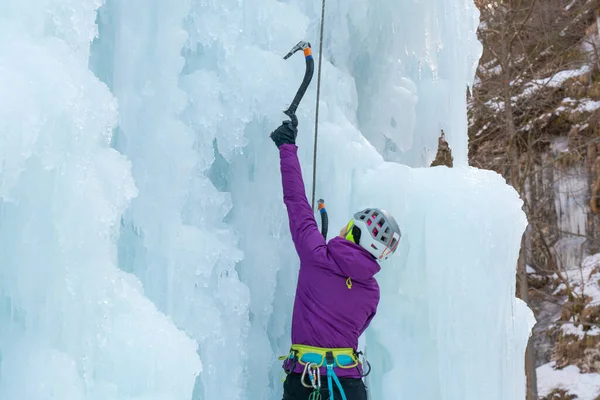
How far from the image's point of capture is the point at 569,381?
10.0 meters

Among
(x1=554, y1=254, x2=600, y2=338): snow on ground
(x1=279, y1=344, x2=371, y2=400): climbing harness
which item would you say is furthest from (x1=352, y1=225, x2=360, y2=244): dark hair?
(x1=554, y1=254, x2=600, y2=338): snow on ground

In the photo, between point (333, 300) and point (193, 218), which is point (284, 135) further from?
point (333, 300)

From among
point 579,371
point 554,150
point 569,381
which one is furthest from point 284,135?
point 554,150

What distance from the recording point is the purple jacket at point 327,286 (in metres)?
2.64

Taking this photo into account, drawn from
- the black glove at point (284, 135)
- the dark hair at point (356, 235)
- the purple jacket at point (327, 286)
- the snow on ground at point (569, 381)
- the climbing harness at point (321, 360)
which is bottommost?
the snow on ground at point (569, 381)

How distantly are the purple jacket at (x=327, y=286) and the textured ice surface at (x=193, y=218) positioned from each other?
1.51ft

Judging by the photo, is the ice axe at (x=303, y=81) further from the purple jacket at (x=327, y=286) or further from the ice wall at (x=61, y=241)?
the ice wall at (x=61, y=241)

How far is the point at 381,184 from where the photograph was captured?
3592 mm

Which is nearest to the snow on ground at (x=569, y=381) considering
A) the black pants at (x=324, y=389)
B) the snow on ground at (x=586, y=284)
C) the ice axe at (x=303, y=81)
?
the snow on ground at (x=586, y=284)

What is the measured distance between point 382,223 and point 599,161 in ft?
35.8

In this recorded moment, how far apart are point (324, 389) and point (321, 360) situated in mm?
123

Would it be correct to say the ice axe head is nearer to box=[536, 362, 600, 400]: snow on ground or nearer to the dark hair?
the dark hair

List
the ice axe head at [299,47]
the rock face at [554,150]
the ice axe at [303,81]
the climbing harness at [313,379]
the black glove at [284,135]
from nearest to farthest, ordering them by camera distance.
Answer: the climbing harness at [313,379] < the black glove at [284,135] < the ice axe at [303,81] < the ice axe head at [299,47] < the rock face at [554,150]

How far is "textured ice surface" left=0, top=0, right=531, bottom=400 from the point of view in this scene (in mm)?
1839
